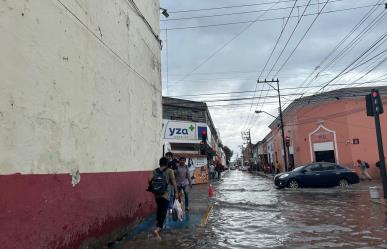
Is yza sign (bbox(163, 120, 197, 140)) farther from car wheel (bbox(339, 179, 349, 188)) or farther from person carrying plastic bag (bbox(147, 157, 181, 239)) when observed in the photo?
person carrying plastic bag (bbox(147, 157, 181, 239))

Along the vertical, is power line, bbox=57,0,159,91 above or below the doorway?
above

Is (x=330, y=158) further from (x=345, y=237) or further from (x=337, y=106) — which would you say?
(x=345, y=237)

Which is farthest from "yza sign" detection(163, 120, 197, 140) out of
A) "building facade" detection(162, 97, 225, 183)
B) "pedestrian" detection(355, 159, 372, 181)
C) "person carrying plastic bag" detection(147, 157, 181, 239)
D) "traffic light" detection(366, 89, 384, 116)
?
"person carrying plastic bag" detection(147, 157, 181, 239)

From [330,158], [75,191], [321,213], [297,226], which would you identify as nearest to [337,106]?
[330,158]

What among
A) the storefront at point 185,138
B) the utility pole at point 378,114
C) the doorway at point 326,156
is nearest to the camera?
the utility pole at point 378,114

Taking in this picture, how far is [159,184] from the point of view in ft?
28.1

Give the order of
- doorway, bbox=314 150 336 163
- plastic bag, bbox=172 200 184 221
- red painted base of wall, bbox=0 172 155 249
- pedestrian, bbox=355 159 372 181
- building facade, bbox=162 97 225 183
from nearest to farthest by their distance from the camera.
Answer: red painted base of wall, bbox=0 172 155 249 < plastic bag, bbox=172 200 184 221 < pedestrian, bbox=355 159 372 181 < building facade, bbox=162 97 225 183 < doorway, bbox=314 150 336 163

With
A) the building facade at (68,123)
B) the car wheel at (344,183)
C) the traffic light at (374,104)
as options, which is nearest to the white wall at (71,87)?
the building facade at (68,123)

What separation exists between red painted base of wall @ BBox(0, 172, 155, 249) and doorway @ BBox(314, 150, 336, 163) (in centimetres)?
2781

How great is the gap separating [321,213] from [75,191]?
788 cm

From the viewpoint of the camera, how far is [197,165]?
1246 inches

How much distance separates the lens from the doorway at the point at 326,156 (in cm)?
3382

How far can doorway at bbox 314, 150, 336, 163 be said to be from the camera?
111 ft

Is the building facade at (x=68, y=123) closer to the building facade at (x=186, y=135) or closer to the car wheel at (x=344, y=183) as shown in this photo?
the building facade at (x=186, y=135)
